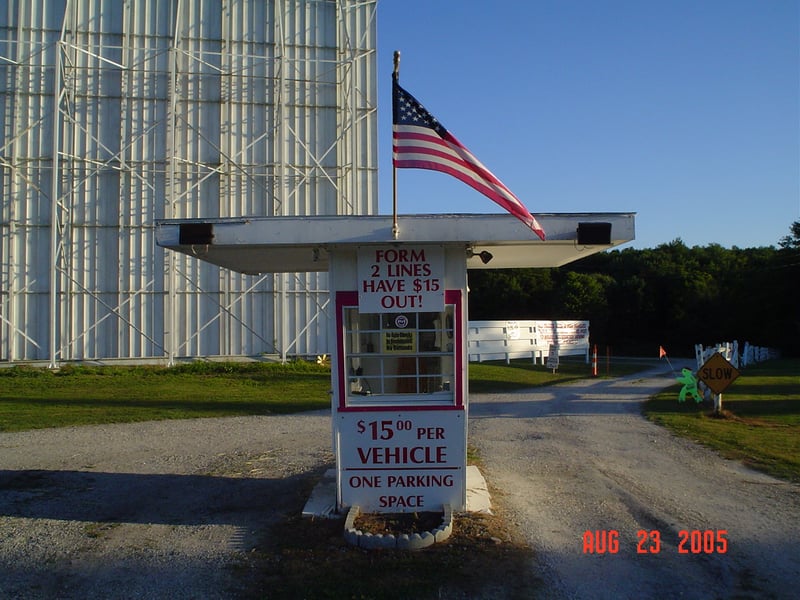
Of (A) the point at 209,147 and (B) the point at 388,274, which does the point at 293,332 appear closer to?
(A) the point at 209,147

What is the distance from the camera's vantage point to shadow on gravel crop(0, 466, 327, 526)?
25.1 ft

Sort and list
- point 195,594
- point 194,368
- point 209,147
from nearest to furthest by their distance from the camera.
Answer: point 195,594 → point 194,368 → point 209,147

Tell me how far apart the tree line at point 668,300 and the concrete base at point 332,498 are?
163 feet

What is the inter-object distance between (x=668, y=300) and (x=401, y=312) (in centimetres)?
6186

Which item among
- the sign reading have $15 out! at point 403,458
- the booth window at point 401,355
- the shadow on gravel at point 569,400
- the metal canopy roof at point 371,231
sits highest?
the metal canopy roof at point 371,231

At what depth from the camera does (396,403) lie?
731 cm

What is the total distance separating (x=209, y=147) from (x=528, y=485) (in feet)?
72.3

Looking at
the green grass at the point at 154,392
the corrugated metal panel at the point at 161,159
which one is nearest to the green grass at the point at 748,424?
the green grass at the point at 154,392

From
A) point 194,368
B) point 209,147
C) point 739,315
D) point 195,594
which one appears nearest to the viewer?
point 195,594

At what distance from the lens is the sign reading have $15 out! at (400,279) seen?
726cm

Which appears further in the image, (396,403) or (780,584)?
(396,403)

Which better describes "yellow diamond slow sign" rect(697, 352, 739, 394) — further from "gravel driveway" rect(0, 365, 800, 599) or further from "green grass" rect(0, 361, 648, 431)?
"green grass" rect(0, 361, 648, 431)

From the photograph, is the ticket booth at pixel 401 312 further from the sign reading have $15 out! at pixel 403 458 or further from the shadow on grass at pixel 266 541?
the shadow on grass at pixel 266 541

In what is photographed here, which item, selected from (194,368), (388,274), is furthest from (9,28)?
(388,274)
